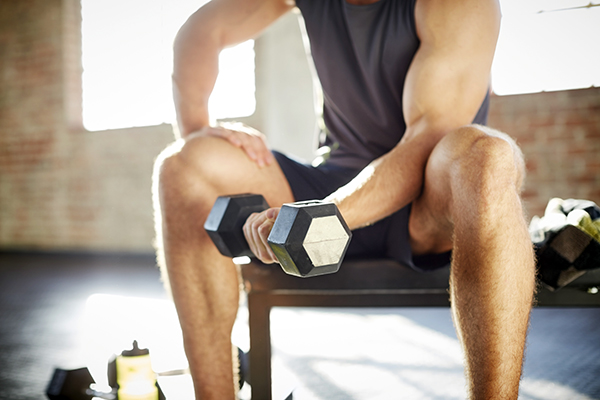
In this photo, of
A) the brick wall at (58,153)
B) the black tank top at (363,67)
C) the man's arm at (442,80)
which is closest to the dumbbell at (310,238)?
the man's arm at (442,80)

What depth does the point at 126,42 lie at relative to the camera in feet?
7.29

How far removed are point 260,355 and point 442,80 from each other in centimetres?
52

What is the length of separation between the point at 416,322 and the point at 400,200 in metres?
1.20

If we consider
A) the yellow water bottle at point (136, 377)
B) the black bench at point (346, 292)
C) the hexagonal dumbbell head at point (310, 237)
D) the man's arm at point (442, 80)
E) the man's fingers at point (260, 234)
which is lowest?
the yellow water bottle at point (136, 377)

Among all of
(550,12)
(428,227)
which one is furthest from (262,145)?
(550,12)

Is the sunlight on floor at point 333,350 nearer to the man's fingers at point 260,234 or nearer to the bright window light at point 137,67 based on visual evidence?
the man's fingers at point 260,234

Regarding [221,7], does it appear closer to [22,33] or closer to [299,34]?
[299,34]

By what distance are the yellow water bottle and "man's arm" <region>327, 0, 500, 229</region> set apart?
1.55 ft

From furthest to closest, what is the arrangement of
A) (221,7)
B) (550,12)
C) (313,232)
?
(550,12), (221,7), (313,232)

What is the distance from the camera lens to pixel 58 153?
397 cm

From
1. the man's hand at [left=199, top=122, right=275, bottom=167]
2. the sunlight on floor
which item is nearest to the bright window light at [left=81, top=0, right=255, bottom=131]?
the man's hand at [left=199, top=122, right=275, bottom=167]

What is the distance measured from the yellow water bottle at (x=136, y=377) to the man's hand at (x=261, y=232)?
16.0 inches

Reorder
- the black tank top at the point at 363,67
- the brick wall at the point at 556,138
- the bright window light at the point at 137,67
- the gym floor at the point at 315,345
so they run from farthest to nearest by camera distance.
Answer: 1. the brick wall at the point at 556,138
2. the gym floor at the point at 315,345
3. the bright window light at the point at 137,67
4. the black tank top at the point at 363,67

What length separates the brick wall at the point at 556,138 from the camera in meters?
2.64
